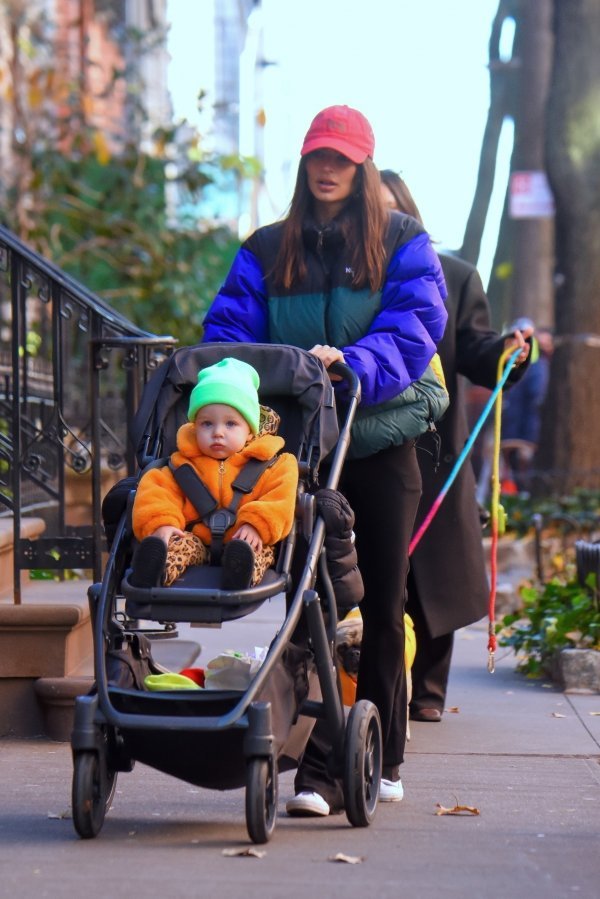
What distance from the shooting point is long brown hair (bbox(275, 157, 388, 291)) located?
496 centimetres

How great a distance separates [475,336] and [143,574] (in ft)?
8.72

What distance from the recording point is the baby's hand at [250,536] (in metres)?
4.25

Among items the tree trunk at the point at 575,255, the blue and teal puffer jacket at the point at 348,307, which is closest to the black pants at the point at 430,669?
the blue and teal puffer jacket at the point at 348,307

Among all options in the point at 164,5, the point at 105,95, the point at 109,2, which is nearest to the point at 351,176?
the point at 105,95

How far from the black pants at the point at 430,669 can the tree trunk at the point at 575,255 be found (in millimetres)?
7311

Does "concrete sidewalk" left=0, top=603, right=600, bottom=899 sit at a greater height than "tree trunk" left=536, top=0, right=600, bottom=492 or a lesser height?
lesser

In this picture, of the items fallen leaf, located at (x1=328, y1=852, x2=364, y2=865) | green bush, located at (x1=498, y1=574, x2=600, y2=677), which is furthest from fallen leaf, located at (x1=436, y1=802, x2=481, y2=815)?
Result: green bush, located at (x1=498, y1=574, x2=600, y2=677)

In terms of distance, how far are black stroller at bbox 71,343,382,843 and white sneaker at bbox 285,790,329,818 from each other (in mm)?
160

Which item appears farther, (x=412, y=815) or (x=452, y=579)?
(x=452, y=579)

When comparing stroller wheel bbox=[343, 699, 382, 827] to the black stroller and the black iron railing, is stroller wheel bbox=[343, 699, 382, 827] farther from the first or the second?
the black iron railing

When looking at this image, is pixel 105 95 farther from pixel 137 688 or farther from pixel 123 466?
pixel 137 688

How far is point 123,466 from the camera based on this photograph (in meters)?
10.4

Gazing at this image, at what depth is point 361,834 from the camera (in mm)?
4535

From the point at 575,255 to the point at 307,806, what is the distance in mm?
9969
